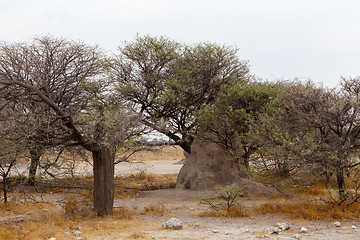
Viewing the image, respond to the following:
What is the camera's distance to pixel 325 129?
1203 cm

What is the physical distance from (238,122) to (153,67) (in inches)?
253

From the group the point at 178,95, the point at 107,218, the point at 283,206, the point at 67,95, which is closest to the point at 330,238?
the point at 283,206

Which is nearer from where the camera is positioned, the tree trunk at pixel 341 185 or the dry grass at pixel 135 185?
the tree trunk at pixel 341 185

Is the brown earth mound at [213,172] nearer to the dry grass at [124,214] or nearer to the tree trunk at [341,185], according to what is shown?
the tree trunk at [341,185]

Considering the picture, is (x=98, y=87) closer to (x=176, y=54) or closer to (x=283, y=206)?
(x=176, y=54)

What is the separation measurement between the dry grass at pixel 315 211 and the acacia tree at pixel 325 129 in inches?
19.7

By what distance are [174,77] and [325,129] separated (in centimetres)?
913

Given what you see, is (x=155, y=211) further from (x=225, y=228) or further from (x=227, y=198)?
(x=225, y=228)

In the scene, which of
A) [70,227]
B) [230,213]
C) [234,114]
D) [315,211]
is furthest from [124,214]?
[234,114]

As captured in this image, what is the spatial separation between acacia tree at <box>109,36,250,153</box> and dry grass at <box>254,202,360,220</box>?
6966mm

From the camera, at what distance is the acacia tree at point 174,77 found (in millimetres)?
18312

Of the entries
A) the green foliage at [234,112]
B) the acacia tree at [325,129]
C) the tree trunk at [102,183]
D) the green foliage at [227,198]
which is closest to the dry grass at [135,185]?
the green foliage at [234,112]

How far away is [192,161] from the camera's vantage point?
17.4 metres

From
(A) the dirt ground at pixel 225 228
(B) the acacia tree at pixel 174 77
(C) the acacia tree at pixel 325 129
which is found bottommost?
(A) the dirt ground at pixel 225 228
